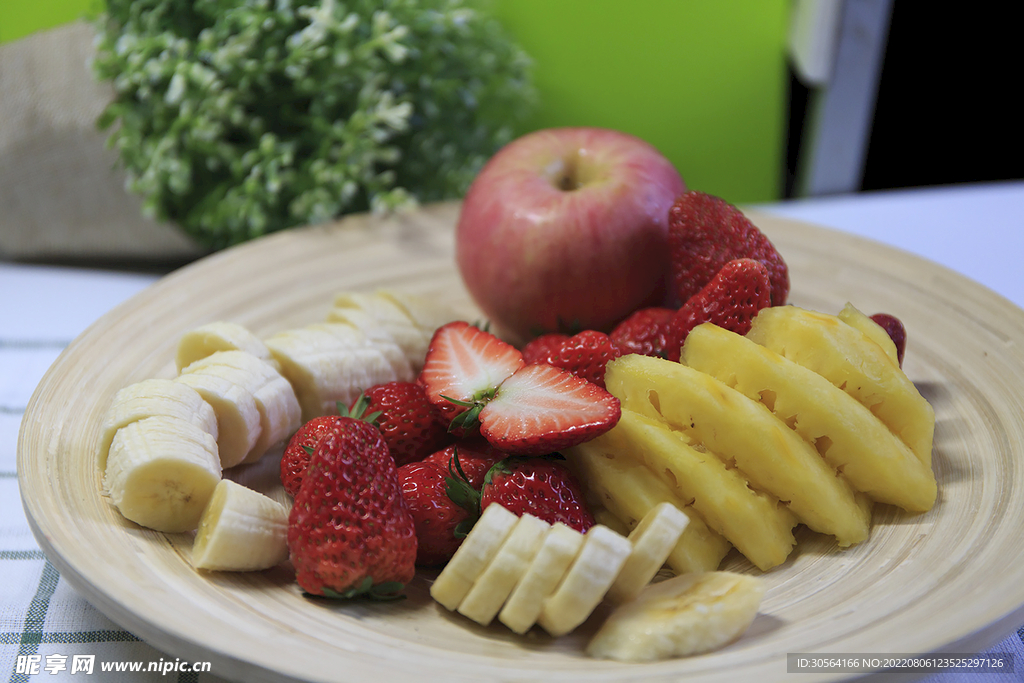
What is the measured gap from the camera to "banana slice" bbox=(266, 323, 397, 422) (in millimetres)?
1407

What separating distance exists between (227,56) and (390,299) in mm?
789

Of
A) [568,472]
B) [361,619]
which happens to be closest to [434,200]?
[568,472]

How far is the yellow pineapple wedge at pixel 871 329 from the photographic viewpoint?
1320 millimetres

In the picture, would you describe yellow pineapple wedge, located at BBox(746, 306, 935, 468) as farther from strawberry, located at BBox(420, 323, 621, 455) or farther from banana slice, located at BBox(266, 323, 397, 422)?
banana slice, located at BBox(266, 323, 397, 422)

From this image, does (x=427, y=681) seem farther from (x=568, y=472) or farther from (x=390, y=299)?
(x=390, y=299)

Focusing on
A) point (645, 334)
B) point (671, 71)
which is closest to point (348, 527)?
point (645, 334)

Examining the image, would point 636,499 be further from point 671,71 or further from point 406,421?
point 671,71

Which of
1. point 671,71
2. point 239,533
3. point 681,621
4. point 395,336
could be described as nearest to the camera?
point 681,621

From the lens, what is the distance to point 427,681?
913 millimetres

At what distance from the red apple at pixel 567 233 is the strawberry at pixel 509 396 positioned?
299 millimetres

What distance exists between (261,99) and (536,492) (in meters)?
1.45

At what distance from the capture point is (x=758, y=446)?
3.73 ft

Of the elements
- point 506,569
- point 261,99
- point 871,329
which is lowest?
point 506,569

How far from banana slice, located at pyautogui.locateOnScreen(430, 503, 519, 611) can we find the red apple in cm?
67
